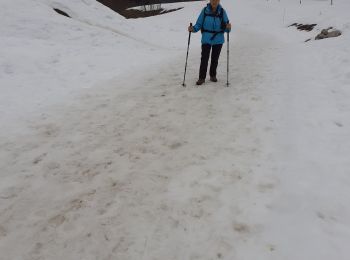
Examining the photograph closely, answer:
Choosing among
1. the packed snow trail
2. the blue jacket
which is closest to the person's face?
the blue jacket

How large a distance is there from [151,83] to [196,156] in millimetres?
4240

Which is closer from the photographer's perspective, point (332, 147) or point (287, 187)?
point (287, 187)

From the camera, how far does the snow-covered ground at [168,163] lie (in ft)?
9.75

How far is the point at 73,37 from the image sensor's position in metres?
11.8

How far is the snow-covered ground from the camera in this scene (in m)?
2.97

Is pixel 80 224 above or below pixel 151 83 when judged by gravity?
below

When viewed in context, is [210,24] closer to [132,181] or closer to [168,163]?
[168,163]

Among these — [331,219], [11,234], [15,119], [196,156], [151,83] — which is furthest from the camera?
[151,83]

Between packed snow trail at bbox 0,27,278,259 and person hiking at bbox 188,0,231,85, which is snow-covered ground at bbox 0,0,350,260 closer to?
packed snow trail at bbox 0,27,278,259

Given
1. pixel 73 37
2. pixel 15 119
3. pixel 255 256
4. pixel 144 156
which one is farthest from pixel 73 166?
pixel 73 37

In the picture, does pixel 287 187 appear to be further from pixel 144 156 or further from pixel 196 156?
pixel 144 156

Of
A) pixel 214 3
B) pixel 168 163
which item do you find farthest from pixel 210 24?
pixel 168 163

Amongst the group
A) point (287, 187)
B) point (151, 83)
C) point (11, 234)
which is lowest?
point (11, 234)

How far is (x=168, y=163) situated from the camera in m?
4.34
